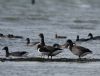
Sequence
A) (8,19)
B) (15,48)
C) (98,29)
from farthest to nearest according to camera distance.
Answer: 1. (8,19)
2. (98,29)
3. (15,48)

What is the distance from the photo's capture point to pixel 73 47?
21281mm

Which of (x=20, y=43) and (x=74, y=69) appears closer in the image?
(x=74, y=69)

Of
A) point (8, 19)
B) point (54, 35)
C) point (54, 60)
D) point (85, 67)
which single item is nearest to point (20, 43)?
point (54, 35)

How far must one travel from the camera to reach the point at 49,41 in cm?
2853

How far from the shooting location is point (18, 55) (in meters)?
21.6

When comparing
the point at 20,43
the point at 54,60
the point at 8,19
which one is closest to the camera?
the point at 54,60

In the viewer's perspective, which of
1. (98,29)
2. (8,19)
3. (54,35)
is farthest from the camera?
(8,19)

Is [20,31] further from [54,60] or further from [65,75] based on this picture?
[65,75]

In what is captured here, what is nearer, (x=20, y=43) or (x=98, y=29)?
(x=20, y=43)

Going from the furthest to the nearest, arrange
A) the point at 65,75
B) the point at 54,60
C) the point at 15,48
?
the point at 15,48, the point at 54,60, the point at 65,75

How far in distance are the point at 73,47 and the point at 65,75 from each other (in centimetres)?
364

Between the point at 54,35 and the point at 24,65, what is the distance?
11909mm

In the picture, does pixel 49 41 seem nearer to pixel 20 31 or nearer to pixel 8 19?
pixel 20 31

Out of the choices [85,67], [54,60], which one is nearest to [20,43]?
[54,60]
